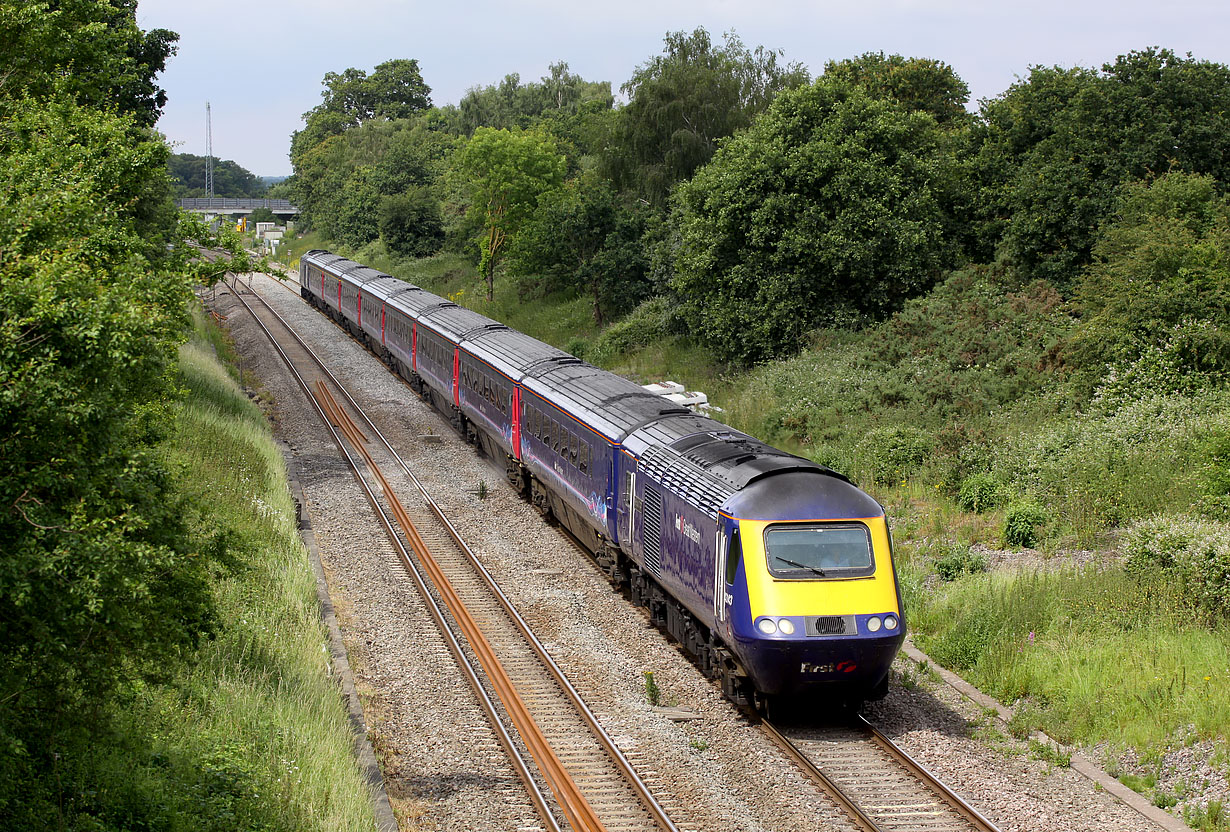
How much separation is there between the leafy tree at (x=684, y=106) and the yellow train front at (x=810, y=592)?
31.0m

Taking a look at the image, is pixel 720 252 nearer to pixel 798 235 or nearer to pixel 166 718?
pixel 798 235

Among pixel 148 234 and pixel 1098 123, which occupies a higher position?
pixel 1098 123

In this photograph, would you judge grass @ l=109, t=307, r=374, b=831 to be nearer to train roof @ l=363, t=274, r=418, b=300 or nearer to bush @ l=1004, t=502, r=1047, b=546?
bush @ l=1004, t=502, r=1047, b=546

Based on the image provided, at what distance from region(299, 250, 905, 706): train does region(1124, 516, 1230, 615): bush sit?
4393 mm

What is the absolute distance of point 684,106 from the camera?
135 feet

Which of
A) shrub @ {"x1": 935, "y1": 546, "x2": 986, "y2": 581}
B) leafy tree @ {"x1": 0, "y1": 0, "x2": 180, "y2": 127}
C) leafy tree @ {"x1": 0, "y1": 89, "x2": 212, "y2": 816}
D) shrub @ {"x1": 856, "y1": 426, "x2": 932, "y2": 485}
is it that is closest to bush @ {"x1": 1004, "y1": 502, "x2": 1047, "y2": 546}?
shrub @ {"x1": 935, "y1": 546, "x2": 986, "y2": 581}

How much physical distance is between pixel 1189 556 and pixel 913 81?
31905mm

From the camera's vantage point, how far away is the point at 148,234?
25.0 metres

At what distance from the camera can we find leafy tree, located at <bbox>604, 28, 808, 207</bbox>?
4112cm

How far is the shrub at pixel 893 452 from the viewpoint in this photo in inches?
831

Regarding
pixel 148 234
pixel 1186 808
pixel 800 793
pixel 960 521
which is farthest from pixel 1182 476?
pixel 148 234

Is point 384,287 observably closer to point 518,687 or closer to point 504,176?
point 504,176

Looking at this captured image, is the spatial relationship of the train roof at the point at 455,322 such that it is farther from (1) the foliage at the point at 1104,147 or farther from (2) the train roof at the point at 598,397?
(1) the foliage at the point at 1104,147

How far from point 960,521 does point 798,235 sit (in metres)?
11.7
